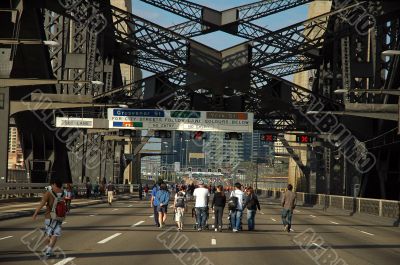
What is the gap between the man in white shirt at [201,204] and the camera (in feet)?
74.8

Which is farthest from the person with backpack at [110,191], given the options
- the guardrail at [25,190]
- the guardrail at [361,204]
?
the guardrail at [361,204]

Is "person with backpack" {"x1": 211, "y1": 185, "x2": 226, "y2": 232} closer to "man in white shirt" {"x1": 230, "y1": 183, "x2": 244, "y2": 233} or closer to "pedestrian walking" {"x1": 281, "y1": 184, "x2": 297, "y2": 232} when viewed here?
"man in white shirt" {"x1": 230, "y1": 183, "x2": 244, "y2": 233}

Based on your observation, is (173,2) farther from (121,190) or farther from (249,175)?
(249,175)

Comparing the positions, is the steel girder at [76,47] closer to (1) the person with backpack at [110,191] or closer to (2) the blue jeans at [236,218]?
(1) the person with backpack at [110,191]

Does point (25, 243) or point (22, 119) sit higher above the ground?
point (22, 119)

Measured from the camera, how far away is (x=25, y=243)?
16688 millimetres

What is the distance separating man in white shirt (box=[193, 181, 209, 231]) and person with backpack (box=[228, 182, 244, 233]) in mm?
886

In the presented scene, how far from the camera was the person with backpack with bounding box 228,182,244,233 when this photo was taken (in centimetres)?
2278

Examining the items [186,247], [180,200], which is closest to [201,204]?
[180,200]

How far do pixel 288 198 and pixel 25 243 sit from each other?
34.8ft

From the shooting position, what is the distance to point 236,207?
22.8 meters

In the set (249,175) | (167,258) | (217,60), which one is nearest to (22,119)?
(217,60)

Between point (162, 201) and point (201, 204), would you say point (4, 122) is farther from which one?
point (201, 204)

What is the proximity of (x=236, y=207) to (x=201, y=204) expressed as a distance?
4.05ft
